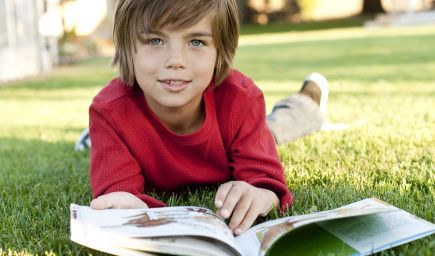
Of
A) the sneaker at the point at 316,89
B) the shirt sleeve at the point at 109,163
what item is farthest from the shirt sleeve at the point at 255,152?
the sneaker at the point at 316,89

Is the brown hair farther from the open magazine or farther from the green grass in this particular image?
the open magazine

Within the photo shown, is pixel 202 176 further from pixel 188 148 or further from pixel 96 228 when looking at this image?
pixel 96 228

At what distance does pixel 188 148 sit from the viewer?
2225 millimetres

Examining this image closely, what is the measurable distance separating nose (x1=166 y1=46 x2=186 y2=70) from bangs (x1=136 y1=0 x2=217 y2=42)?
67mm

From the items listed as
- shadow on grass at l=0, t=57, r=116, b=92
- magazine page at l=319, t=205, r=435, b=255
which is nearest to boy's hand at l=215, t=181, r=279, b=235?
magazine page at l=319, t=205, r=435, b=255

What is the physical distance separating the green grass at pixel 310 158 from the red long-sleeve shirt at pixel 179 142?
0.12 metres

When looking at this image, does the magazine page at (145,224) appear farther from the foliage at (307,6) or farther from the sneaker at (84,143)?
the foliage at (307,6)

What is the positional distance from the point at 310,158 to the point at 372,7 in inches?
1026

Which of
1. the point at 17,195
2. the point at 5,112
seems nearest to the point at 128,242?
the point at 17,195

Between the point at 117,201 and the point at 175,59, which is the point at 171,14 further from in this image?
the point at 117,201

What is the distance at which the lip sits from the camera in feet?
6.51

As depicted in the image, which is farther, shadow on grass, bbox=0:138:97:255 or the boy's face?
the boy's face

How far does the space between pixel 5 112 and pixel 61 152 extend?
259 cm

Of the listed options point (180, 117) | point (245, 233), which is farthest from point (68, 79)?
point (245, 233)
